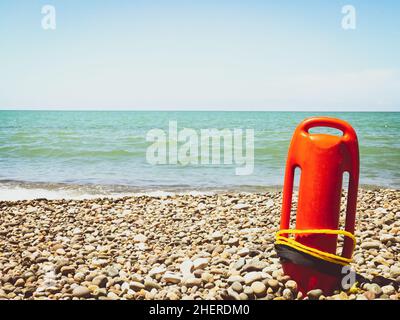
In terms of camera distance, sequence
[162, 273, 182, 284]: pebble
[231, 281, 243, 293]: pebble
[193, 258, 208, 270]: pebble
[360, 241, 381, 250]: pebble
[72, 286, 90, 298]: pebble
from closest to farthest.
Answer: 1. [231, 281, 243, 293]: pebble
2. [72, 286, 90, 298]: pebble
3. [162, 273, 182, 284]: pebble
4. [193, 258, 208, 270]: pebble
5. [360, 241, 381, 250]: pebble

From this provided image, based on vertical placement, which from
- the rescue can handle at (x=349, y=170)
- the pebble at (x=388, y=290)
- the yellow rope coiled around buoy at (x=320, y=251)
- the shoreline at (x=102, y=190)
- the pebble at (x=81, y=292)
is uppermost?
the rescue can handle at (x=349, y=170)

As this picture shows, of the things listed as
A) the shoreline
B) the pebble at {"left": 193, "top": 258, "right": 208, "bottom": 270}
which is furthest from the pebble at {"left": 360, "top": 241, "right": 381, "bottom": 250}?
the shoreline

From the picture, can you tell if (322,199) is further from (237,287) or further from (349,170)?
(237,287)

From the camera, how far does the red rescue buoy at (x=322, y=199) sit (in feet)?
9.53

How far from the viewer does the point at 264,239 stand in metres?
4.12

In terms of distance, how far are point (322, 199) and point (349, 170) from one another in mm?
293

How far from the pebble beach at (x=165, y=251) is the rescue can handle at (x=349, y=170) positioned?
40cm

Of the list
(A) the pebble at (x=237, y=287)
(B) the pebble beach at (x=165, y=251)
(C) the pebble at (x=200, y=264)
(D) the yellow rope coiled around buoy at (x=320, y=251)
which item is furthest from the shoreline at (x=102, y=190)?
(D) the yellow rope coiled around buoy at (x=320, y=251)

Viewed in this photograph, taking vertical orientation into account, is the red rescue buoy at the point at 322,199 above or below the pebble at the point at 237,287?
above

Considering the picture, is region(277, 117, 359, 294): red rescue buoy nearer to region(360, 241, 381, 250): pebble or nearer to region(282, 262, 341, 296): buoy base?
region(282, 262, 341, 296): buoy base

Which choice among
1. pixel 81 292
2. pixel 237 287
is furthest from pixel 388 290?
pixel 81 292

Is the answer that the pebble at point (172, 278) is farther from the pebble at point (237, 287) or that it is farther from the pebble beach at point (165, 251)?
the pebble at point (237, 287)

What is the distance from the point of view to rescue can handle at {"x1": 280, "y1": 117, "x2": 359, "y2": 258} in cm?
290

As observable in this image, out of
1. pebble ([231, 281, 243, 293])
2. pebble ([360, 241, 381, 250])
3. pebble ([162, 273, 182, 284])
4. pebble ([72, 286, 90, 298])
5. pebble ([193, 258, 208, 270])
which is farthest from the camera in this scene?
pebble ([360, 241, 381, 250])
